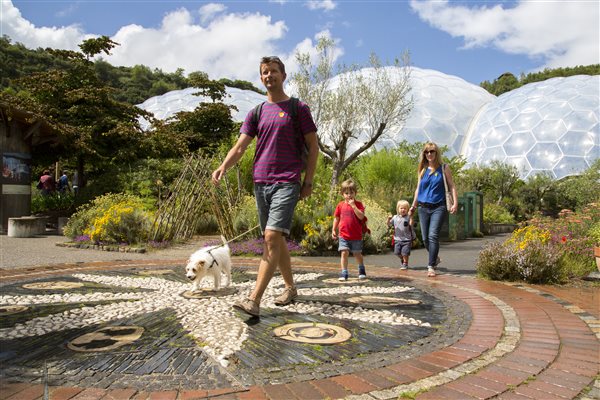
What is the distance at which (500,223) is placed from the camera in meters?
19.9

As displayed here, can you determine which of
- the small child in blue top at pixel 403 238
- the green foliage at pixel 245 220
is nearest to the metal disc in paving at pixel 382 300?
the small child in blue top at pixel 403 238

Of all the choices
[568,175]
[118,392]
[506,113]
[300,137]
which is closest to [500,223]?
[568,175]

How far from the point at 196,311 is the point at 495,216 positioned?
19804mm

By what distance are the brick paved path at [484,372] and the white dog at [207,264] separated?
2092 mm

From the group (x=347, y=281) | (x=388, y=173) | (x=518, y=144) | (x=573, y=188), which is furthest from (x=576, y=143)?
(x=347, y=281)

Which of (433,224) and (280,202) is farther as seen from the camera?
(433,224)

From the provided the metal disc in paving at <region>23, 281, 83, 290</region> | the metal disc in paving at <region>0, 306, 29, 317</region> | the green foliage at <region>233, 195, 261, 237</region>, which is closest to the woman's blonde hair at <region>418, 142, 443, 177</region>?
the metal disc in paving at <region>23, 281, 83, 290</region>

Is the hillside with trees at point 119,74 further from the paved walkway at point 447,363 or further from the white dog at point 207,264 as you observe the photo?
the paved walkway at point 447,363

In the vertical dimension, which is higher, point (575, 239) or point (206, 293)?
point (575, 239)

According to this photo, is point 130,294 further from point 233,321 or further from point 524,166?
point 524,166

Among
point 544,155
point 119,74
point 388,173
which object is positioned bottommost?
point 388,173

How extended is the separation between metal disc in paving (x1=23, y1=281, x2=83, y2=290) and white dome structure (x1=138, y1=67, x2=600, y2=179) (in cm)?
2776

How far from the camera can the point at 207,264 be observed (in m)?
4.30

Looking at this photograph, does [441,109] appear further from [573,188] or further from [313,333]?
[313,333]
